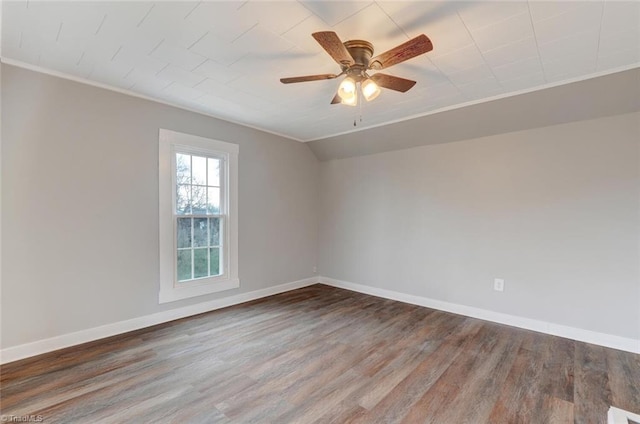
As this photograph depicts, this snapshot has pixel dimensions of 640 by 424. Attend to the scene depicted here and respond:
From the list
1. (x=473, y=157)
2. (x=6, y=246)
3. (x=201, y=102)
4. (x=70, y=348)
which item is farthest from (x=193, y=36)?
(x=473, y=157)

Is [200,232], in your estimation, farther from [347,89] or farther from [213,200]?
[347,89]

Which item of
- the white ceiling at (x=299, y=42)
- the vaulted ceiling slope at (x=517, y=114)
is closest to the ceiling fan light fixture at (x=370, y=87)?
the white ceiling at (x=299, y=42)

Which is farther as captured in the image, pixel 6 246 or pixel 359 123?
pixel 359 123

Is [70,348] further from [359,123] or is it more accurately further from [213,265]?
[359,123]

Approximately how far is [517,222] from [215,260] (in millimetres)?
3774

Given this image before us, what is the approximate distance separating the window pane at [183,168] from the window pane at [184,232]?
1.58ft

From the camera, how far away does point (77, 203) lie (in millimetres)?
2779

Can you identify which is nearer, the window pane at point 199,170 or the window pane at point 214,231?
the window pane at point 199,170

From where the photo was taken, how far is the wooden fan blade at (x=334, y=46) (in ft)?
5.30

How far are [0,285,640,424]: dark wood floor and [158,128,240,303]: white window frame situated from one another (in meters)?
0.48

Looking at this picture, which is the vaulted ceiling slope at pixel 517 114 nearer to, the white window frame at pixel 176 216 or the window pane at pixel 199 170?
the white window frame at pixel 176 216

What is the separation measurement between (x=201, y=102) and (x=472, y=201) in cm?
349

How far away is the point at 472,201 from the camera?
3.71 meters

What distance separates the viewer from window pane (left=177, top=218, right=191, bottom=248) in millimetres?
3521
